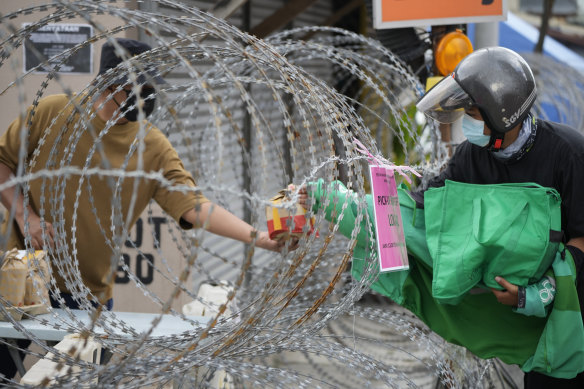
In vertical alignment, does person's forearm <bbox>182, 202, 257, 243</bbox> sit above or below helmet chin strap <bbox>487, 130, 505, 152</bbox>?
below

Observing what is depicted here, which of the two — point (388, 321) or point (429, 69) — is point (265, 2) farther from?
point (388, 321)

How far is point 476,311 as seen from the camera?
10.6ft

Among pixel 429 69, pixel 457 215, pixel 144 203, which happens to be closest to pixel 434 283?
pixel 457 215

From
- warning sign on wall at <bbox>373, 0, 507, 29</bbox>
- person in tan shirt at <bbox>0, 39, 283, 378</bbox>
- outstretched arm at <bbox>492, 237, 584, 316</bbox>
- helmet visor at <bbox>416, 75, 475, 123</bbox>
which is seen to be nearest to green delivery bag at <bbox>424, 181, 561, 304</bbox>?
outstretched arm at <bbox>492, 237, 584, 316</bbox>

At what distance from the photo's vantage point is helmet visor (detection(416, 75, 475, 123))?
2967 millimetres

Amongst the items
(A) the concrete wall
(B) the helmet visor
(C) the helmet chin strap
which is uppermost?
(B) the helmet visor

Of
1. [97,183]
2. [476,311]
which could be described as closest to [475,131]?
[476,311]

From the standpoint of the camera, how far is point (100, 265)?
11.9 ft

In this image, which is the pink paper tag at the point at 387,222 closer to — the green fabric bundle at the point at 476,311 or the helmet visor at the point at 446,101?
the green fabric bundle at the point at 476,311

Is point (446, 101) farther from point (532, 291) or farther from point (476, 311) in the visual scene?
point (476, 311)

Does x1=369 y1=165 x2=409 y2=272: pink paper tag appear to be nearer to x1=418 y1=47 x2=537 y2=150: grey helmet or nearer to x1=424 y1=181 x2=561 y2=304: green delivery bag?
x1=424 y1=181 x2=561 y2=304: green delivery bag

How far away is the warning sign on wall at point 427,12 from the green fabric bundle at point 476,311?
6.08 feet

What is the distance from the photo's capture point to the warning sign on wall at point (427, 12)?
4781 millimetres

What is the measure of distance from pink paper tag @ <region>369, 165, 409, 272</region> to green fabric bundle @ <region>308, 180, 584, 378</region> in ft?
0.21
